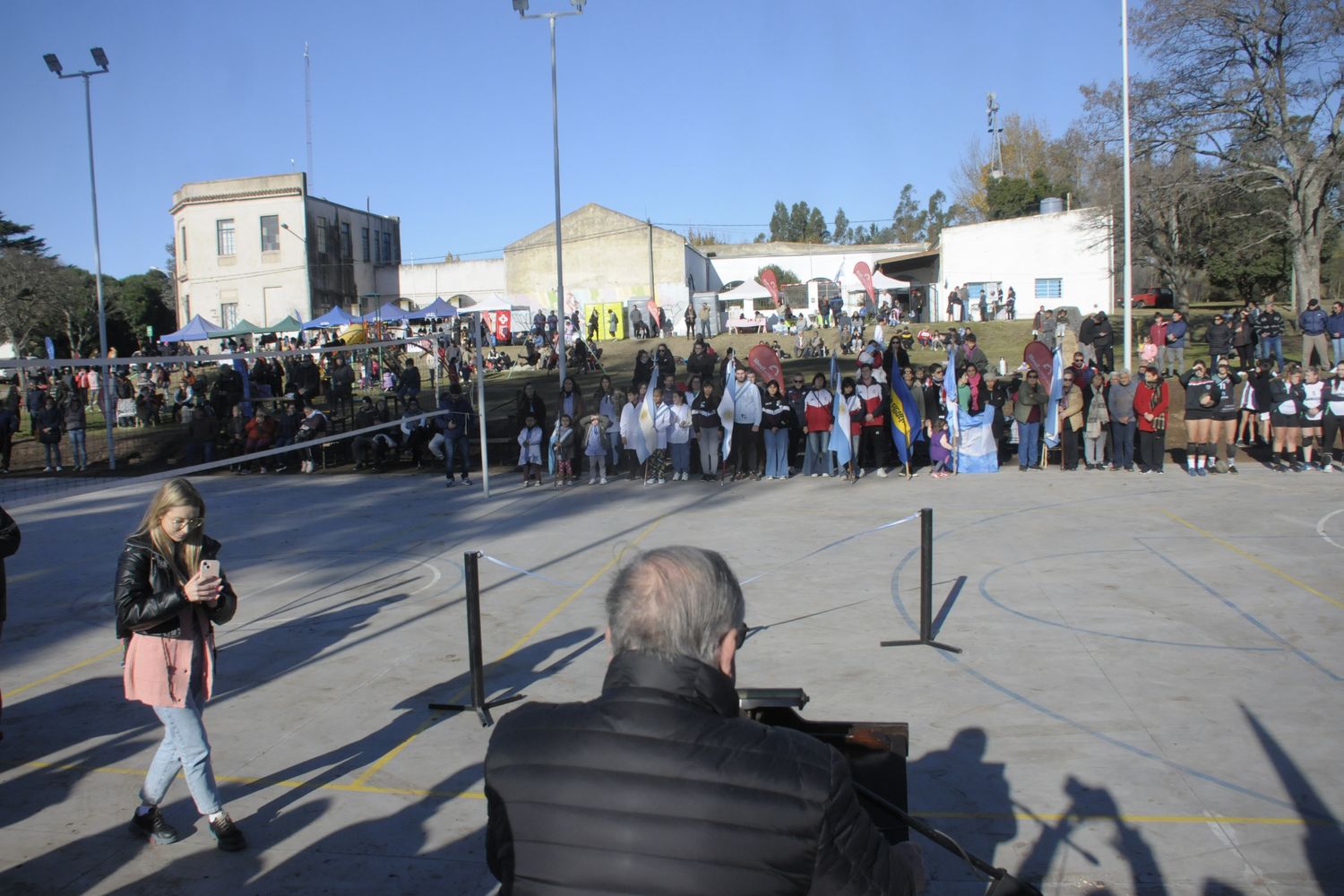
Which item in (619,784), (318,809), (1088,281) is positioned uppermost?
(1088,281)

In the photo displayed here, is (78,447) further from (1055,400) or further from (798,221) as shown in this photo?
(798,221)

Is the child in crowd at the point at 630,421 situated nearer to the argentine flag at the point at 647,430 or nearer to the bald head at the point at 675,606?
the argentine flag at the point at 647,430

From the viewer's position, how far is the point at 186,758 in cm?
539

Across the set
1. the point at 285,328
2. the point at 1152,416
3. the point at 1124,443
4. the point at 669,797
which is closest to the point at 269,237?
the point at 285,328

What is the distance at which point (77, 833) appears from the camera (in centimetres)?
579

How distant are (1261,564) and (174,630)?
35.9 ft

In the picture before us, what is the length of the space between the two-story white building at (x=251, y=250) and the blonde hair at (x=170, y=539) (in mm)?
50148

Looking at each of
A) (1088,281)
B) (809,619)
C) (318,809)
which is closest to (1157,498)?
(809,619)

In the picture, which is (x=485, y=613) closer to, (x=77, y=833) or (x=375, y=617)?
(x=375, y=617)

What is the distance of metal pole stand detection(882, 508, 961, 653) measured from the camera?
8594 mm

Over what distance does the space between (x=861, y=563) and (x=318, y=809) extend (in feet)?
23.9

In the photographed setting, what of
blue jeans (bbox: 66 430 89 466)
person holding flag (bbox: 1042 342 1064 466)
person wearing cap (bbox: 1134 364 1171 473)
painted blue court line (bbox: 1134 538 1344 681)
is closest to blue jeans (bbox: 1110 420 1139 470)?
person wearing cap (bbox: 1134 364 1171 473)

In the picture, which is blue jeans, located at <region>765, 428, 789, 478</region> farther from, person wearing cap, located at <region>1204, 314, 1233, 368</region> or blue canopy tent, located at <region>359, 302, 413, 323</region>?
blue canopy tent, located at <region>359, 302, 413, 323</region>

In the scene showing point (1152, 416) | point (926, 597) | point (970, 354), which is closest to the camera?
point (926, 597)
